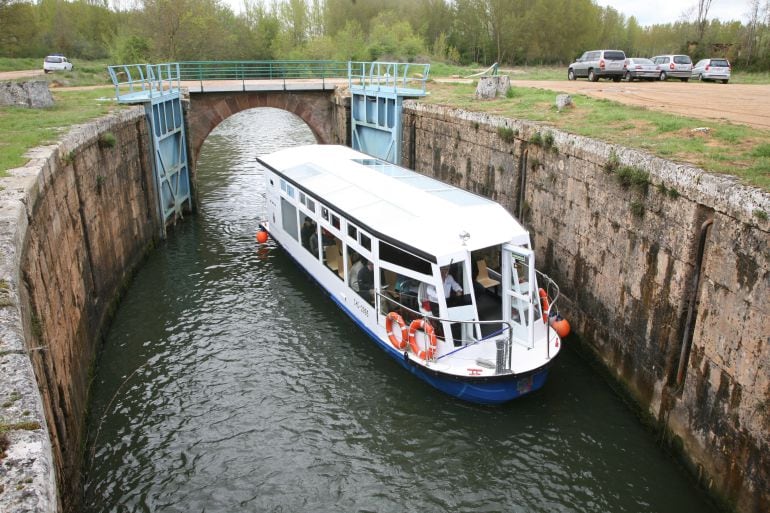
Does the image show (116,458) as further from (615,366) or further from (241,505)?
(615,366)

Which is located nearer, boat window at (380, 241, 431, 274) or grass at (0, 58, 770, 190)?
grass at (0, 58, 770, 190)

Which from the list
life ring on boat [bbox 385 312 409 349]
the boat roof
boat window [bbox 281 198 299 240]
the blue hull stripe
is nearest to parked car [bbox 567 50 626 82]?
the boat roof

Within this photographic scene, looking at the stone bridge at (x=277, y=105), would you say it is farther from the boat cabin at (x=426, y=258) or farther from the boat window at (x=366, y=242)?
the boat window at (x=366, y=242)

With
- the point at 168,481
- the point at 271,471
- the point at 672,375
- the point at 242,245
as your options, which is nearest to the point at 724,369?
the point at 672,375

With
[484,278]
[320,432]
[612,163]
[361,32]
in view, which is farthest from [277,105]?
[361,32]

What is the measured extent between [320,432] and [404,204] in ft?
15.0

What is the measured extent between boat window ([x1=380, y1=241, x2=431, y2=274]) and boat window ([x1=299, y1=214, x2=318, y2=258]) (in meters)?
3.64

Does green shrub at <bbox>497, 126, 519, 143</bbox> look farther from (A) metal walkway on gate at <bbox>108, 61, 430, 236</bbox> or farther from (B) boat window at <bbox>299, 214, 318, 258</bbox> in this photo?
(A) metal walkway on gate at <bbox>108, 61, 430, 236</bbox>

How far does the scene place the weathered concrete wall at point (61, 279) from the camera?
4.35 m

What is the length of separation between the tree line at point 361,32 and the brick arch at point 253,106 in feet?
65.6

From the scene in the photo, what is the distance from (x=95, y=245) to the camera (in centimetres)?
1328

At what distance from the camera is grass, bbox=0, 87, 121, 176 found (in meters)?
11.4

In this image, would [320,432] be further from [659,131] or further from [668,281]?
[659,131]

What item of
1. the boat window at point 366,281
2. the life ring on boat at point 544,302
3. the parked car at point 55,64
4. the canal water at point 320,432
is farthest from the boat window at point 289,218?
the parked car at point 55,64
